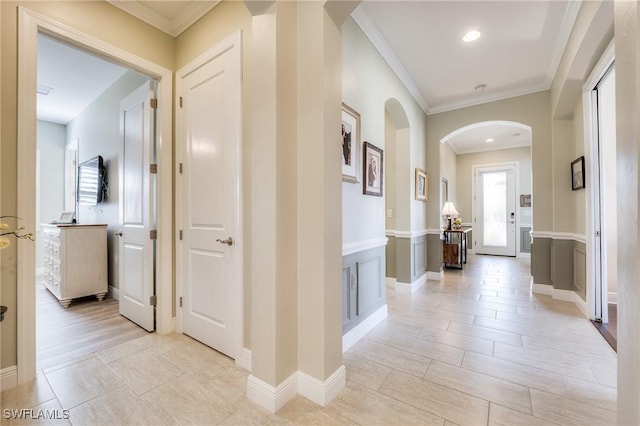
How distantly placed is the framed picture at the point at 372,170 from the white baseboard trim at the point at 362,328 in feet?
4.06

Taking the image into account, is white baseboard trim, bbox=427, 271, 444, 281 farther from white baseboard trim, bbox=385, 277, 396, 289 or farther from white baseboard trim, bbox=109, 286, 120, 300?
white baseboard trim, bbox=109, 286, 120, 300

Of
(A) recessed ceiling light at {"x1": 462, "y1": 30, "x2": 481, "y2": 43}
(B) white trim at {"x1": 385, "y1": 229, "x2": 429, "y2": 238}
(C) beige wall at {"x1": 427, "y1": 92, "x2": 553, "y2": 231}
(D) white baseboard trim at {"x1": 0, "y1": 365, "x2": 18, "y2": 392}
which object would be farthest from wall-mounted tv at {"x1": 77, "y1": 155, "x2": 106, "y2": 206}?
(C) beige wall at {"x1": 427, "y1": 92, "x2": 553, "y2": 231}

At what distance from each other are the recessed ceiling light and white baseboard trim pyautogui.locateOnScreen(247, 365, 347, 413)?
338 centimetres

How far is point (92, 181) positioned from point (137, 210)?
1943mm

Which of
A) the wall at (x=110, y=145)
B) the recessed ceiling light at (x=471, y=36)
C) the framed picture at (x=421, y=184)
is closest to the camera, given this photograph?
the recessed ceiling light at (x=471, y=36)

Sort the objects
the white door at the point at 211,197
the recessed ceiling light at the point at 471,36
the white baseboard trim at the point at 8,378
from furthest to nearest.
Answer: the recessed ceiling light at the point at 471,36 < the white door at the point at 211,197 < the white baseboard trim at the point at 8,378

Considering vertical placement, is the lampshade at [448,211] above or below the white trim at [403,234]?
above

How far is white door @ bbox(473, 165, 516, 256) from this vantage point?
23.1 feet

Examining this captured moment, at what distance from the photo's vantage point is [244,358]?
1908 mm

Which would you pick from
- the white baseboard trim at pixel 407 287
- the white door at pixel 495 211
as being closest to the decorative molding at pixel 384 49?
the white baseboard trim at pixel 407 287

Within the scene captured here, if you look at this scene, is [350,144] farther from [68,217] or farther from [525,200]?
[525,200]

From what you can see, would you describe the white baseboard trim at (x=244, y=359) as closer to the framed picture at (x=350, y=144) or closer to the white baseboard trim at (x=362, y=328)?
the white baseboard trim at (x=362, y=328)

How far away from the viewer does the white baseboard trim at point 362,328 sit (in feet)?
7.31

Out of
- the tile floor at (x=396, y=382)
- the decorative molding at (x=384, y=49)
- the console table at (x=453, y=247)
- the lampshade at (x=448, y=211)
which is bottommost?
the tile floor at (x=396, y=382)
